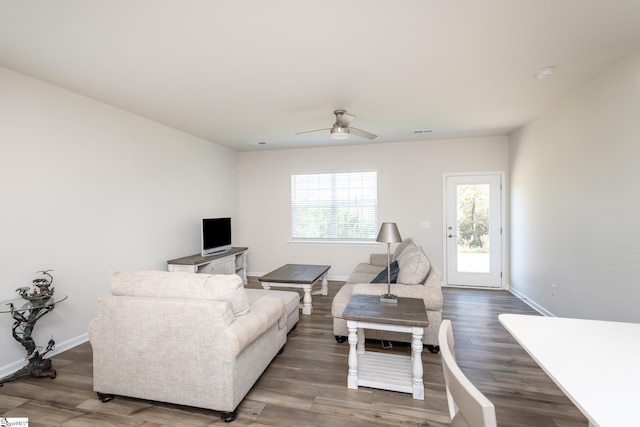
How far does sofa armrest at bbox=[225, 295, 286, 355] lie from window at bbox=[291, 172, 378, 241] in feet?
11.0

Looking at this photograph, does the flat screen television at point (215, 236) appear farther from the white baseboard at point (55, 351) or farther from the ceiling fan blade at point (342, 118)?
the ceiling fan blade at point (342, 118)

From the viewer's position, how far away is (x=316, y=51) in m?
2.34

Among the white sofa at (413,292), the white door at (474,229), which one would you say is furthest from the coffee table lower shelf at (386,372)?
the white door at (474,229)

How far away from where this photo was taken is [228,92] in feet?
10.3

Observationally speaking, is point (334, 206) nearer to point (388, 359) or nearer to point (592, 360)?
point (388, 359)

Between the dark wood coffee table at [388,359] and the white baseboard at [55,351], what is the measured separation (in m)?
2.91

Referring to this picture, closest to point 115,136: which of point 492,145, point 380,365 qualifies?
point 380,365

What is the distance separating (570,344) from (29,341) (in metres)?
3.81

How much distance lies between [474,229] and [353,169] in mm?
2452

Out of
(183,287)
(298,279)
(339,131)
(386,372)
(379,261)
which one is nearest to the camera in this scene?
(183,287)

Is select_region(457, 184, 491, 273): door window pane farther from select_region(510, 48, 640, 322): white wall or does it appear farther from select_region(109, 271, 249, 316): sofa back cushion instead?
select_region(109, 271, 249, 316): sofa back cushion

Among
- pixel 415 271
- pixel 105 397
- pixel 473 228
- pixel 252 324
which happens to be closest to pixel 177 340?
pixel 252 324

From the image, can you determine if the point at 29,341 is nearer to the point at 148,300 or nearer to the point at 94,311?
the point at 94,311

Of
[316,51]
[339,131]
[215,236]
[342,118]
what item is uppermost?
[316,51]
